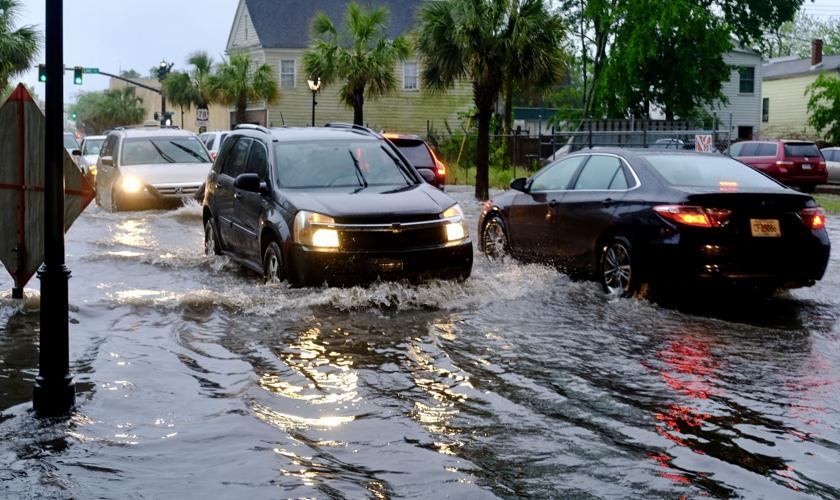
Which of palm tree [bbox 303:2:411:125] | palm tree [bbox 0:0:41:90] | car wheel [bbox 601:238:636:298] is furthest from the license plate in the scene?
palm tree [bbox 0:0:41:90]

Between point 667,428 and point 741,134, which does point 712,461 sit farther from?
point 741,134

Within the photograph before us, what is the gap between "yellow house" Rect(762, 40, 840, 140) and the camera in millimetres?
61031

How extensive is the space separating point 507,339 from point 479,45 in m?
21.8

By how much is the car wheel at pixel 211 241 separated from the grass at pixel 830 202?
16978 millimetres

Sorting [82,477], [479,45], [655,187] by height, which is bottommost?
[82,477]

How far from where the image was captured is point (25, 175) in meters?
7.01

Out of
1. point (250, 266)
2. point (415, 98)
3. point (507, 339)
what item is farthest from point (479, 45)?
point (415, 98)

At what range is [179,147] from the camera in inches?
906

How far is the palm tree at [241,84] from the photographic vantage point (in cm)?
5553

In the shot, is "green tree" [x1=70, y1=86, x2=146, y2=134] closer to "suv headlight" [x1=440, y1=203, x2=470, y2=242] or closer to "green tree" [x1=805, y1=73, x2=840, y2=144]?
"green tree" [x1=805, y1=73, x2=840, y2=144]

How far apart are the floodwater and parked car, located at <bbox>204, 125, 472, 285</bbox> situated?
24cm

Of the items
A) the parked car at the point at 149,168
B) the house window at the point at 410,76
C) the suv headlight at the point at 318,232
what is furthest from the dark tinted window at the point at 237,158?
the house window at the point at 410,76

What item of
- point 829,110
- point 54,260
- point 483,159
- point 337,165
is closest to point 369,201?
point 337,165

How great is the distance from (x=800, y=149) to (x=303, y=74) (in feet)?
91.7
